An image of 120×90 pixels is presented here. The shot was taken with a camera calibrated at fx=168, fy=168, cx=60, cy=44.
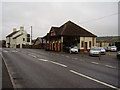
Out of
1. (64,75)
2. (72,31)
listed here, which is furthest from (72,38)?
(64,75)

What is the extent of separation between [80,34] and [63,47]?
5405 millimetres

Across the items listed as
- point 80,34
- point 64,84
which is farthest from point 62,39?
point 64,84

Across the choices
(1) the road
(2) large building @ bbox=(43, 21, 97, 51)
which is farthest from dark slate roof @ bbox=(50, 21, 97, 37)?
(1) the road

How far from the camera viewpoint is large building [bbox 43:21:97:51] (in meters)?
38.9

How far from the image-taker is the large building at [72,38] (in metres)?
38.9

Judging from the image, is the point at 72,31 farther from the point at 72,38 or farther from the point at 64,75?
the point at 64,75

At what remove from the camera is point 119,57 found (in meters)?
22.1

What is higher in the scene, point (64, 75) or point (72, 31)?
point (72, 31)

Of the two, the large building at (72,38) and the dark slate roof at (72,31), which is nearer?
the large building at (72,38)

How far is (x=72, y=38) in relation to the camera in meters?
39.6

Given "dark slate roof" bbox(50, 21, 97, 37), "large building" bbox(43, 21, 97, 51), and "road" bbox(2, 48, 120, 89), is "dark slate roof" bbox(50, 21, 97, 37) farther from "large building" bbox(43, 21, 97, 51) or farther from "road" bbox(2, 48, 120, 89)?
"road" bbox(2, 48, 120, 89)

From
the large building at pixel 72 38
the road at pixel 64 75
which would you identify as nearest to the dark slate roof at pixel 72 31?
the large building at pixel 72 38

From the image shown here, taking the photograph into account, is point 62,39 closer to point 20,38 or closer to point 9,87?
point 9,87

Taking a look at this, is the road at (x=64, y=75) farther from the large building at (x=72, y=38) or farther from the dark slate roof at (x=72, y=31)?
the dark slate roof at (x=72, y=31)
